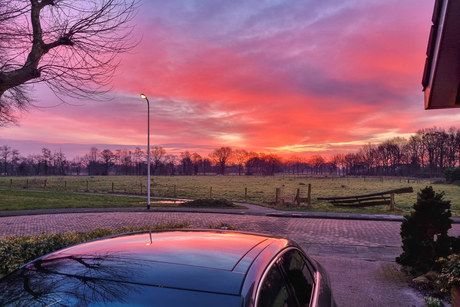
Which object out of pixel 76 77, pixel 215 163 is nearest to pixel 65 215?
pixel 76 77

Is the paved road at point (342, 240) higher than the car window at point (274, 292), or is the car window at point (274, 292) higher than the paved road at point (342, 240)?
the car window at point (274, 292)

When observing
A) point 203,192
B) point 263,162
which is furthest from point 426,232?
point 263,162

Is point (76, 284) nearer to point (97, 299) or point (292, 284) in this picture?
point (97, 299)

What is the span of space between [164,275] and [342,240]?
371 inches

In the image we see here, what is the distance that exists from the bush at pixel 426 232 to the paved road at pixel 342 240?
502 mm

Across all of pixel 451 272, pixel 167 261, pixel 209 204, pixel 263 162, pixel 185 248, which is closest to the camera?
pixel 167 261

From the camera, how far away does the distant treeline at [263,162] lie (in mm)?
78625

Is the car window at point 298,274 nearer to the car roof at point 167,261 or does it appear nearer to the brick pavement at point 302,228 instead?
the car roof at point 167,261

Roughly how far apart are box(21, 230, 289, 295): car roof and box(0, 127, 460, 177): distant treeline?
84948 millimetres

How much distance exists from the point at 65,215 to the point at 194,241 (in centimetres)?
1670

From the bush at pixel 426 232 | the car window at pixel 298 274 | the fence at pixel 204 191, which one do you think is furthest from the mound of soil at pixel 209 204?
the car window at pixel 298 274

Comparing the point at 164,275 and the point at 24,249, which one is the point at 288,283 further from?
the point at 24,249

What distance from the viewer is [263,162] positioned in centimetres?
13800

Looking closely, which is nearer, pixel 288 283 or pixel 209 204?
pixel 288 283
